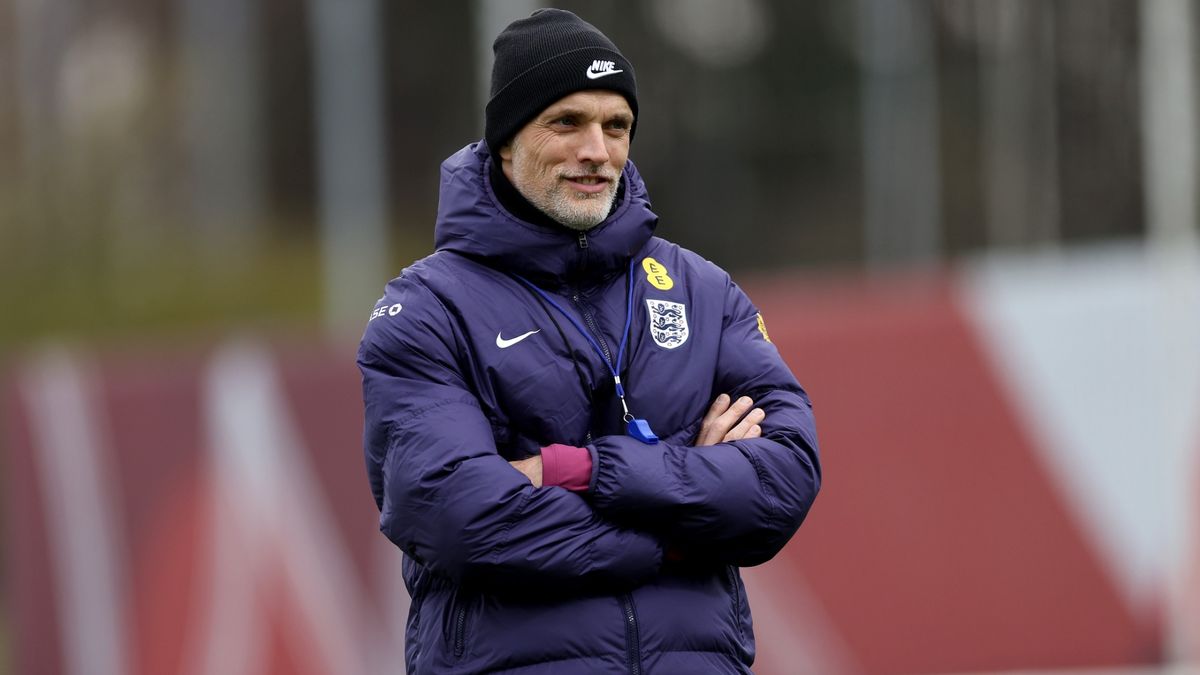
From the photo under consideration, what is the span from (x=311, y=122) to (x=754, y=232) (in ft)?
15.1

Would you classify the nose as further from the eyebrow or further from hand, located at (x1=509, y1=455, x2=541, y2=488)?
hand, located at (x1=509, y1=455, x2=541, y2=488)

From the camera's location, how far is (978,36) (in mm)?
15820

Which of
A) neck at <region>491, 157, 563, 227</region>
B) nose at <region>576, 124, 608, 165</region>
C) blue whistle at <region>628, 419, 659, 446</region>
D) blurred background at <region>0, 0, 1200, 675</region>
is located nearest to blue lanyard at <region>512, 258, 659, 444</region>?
blue whistle at <region>628, 419, 659, 446</region>

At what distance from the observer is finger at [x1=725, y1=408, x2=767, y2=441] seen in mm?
3572

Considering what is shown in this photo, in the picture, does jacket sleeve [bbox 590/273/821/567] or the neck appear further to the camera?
the neck

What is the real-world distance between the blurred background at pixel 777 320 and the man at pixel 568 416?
4.19m

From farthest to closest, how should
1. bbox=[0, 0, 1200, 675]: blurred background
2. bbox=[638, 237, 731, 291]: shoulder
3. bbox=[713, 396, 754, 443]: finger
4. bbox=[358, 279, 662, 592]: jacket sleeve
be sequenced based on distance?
bbox=[0, 0, 1200, 675]: blurred background, bbox=[638, 237, 731, 291]: shoulder, bbox=[713, 396, 754, 443]: finger, bbox=[358, 279, 662, 592]: jacket sleeve

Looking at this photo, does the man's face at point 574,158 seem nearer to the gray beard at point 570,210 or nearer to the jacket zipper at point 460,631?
the gray beard at point 570,210

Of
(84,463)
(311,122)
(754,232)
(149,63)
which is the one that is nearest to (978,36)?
(754,232)

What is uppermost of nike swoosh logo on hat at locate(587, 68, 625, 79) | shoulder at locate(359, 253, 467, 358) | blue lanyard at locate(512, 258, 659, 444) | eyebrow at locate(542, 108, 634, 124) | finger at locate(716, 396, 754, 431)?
nike swoosh logo on hat at locate(587, 68, 625, 79)

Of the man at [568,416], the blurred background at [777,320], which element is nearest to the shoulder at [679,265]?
the man at [568,416]

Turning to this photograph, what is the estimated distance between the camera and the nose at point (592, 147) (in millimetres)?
3576

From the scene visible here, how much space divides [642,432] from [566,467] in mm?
146

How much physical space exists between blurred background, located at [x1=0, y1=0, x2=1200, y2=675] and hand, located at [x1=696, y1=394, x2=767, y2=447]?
428 cm
